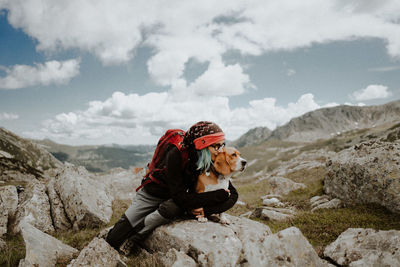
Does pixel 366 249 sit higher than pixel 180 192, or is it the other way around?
pixel 180 192

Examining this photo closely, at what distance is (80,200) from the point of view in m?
9.00

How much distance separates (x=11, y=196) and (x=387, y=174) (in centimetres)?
1471

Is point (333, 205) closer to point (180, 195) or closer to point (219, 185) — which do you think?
point (219, 185)

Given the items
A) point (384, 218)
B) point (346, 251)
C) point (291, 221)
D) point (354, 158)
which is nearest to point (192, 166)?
point (346, 251)

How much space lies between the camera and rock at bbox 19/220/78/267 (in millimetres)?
4539

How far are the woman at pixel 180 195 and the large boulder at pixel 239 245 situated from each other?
0.41 metres

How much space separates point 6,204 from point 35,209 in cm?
102

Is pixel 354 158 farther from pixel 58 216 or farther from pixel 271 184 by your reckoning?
pixel 58 216

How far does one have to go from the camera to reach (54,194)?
945 centimetres

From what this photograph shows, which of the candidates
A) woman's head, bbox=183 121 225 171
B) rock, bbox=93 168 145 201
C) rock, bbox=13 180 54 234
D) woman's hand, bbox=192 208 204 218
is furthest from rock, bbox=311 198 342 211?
rock, bbox=93 168 145 201

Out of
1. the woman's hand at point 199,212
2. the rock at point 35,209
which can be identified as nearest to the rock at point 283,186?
the woman's hand at point 199,212

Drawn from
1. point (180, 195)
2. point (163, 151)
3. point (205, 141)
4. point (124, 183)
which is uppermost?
point (205, 141)

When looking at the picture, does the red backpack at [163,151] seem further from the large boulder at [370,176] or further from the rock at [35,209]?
the large boulder at [370,176]

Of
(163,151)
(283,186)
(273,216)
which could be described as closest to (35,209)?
Answer: (163,151)
